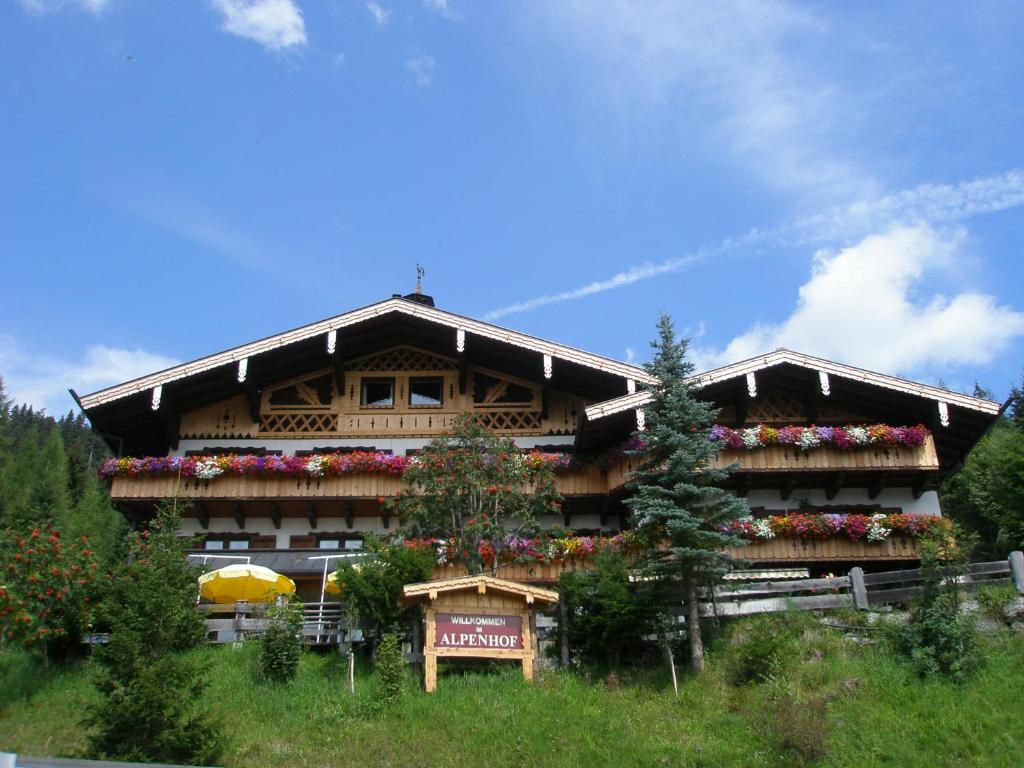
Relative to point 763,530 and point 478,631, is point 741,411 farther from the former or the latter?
point 478,631

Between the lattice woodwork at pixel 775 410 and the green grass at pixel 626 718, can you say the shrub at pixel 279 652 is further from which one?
the lattice woodwork at pixel 775 410

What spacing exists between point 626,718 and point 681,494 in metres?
4.25

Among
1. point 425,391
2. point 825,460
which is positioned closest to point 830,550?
point 825,460

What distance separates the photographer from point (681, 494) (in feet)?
58.9

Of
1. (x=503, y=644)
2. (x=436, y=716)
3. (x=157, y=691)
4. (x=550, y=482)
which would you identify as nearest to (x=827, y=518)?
(x=550, y=482)

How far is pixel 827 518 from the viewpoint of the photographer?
74.6 feet

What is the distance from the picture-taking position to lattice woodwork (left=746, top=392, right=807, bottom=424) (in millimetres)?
25453

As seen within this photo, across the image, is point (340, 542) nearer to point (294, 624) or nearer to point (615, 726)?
point (294, 624)

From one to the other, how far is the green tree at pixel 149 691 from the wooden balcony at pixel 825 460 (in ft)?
37.9

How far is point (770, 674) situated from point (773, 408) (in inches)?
416

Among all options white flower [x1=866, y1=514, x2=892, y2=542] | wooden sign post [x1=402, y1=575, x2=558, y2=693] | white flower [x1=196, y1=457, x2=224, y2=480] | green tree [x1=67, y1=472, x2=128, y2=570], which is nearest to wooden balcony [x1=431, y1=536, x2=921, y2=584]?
white flower [x1=866, y1=514, x2=892, y2=542]

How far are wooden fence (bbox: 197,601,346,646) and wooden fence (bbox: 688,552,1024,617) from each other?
699 centimetres

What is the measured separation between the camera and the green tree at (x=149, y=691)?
41.9ft

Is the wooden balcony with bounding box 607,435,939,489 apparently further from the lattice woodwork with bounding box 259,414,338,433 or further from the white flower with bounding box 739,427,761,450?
the lattice woodwork with bounding box 259,414,338,433
